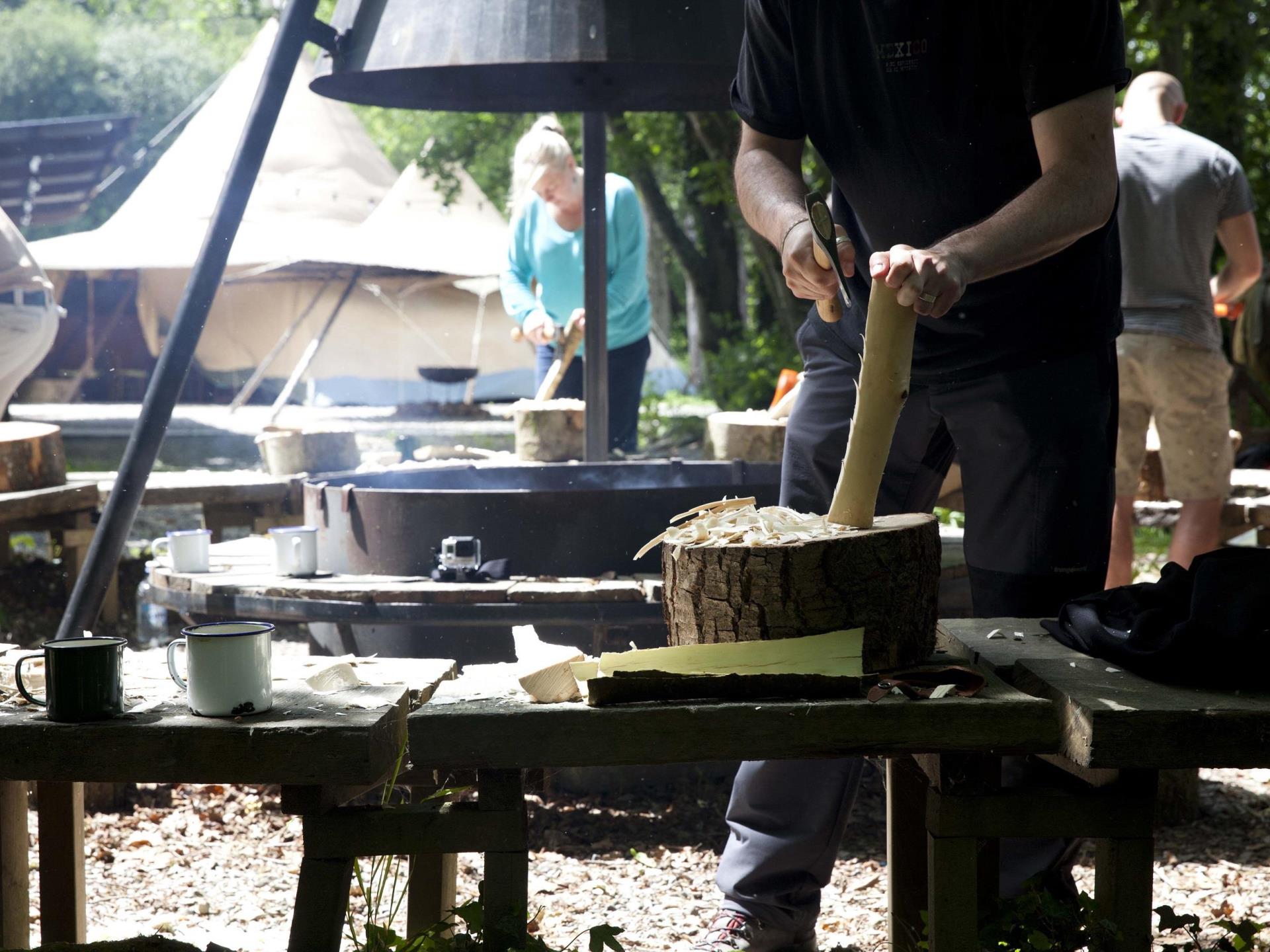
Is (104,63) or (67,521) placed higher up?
(104,63)

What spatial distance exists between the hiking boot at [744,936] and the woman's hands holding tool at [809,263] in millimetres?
1046

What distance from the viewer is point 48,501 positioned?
17.0 ft

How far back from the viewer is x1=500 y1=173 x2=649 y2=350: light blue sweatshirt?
556 cm

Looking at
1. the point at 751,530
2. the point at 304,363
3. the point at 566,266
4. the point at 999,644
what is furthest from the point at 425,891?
the point at 304,363

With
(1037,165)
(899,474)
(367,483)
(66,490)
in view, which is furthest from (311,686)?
(66,490)

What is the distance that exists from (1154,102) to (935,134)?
286 centimetres

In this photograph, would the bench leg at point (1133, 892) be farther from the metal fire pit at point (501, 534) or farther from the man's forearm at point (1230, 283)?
the man's forearm at point (1230, 283)

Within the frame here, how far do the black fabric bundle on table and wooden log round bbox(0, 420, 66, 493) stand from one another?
4.44 m

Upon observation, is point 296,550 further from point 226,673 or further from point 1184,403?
point 1184,403

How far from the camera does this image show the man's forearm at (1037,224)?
1.86 meters

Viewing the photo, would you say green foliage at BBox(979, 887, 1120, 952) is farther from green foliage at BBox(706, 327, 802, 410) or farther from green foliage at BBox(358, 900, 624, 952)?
green foliage at BBox(706, 327, 802, 410)

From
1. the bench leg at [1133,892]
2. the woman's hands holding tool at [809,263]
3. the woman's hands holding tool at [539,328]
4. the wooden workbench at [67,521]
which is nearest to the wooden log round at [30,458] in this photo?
the wooden workbench at [67,521]

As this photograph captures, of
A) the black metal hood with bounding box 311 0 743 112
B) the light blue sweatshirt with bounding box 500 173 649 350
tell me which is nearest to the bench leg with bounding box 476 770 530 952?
the black metal hood with bounding box 311 0 743 112

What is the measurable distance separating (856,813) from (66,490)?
3.36 metres
